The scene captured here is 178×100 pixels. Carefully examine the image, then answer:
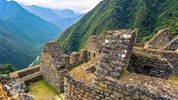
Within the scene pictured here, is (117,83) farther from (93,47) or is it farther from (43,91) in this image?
(93,47)

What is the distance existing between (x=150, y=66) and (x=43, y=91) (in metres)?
6.20

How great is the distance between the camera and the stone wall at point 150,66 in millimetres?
7797

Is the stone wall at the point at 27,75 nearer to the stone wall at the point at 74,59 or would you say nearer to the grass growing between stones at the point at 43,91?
the grass growing between stones at the point at 43,91

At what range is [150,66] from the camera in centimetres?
804

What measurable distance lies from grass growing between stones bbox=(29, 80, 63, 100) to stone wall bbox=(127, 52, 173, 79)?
15.4 ft

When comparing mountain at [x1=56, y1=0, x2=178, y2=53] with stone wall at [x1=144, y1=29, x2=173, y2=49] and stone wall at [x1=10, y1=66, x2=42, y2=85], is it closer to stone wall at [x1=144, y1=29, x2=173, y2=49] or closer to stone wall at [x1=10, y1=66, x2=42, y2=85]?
stone wall at [x1=144, y1=29, x2=173, y2=49]

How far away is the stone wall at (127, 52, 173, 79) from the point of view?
780 cm

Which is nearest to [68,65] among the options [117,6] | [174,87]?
[174,87]

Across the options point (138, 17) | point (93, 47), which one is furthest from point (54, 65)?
point (138, 17)

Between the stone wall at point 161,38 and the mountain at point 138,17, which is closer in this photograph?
the stone wall at point 161,38

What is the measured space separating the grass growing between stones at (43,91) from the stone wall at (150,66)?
15.4 ft

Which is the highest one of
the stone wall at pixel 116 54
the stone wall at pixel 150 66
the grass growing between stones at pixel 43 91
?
the stone wall at pixel 116 54

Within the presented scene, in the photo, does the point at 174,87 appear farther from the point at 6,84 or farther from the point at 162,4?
the point at 162,4

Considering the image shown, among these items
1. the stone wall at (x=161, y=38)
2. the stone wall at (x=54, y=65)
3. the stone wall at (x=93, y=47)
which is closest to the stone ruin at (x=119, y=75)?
the stone wall at (x=54, y=65)
